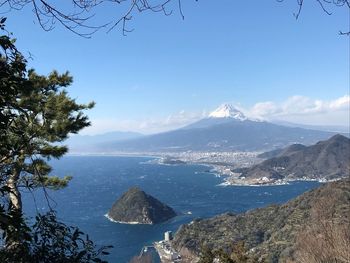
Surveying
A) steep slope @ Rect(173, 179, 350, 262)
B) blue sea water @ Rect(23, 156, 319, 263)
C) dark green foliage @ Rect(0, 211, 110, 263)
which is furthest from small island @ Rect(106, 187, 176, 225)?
dark green foliage @ Rect(0, 211, 110, 263)

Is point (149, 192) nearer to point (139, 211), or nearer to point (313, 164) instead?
point (139, 211)

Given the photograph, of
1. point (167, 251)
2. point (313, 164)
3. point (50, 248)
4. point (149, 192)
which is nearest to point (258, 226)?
point (167, 251)

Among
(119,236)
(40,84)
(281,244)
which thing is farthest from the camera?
(119,236)

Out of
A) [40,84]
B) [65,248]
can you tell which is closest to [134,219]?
[40,84]

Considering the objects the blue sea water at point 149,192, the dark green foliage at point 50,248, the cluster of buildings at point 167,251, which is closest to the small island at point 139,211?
the blue sea water at point 149,192

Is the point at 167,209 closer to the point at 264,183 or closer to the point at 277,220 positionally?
the point at 277,220

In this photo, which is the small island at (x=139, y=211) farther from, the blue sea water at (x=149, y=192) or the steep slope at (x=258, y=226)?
the steep slope at (x=258, y=226)

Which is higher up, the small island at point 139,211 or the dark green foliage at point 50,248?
the dark green foliage at point 50,248
